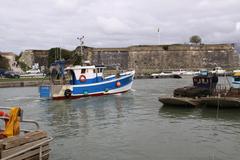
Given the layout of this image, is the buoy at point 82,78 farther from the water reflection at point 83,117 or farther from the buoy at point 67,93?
the water reflection at point 83,117

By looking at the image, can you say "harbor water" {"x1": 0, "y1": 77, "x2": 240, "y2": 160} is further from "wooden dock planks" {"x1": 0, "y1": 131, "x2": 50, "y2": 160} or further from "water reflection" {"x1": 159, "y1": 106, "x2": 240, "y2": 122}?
"wooden dock planks" {"x1": 0, "y1": 131, "x2": 50, "y2": 160}

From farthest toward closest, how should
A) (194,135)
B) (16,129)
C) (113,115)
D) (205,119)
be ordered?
(113,115) → (205,119) → (194,135) → (16,129)

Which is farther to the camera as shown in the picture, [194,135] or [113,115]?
[113,115]

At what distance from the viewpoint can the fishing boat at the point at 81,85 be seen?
4041 cm

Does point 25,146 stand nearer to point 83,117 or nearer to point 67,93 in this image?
point 83,117

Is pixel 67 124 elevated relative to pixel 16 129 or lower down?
lower down

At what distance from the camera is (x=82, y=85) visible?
41219 millimetres

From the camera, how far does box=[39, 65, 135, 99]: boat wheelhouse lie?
4038cm

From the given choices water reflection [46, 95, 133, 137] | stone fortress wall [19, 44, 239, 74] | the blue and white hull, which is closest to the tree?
stone fortress wall [19, 44, 239, 74]

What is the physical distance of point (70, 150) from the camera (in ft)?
51.0

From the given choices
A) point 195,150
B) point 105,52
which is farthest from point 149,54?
point 195,150

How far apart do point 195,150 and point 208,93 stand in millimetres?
16237

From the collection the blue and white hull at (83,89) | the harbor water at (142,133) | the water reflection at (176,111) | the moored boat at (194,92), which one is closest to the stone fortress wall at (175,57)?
the blue and white hull at (83,89)

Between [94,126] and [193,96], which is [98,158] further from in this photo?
[193,96]
